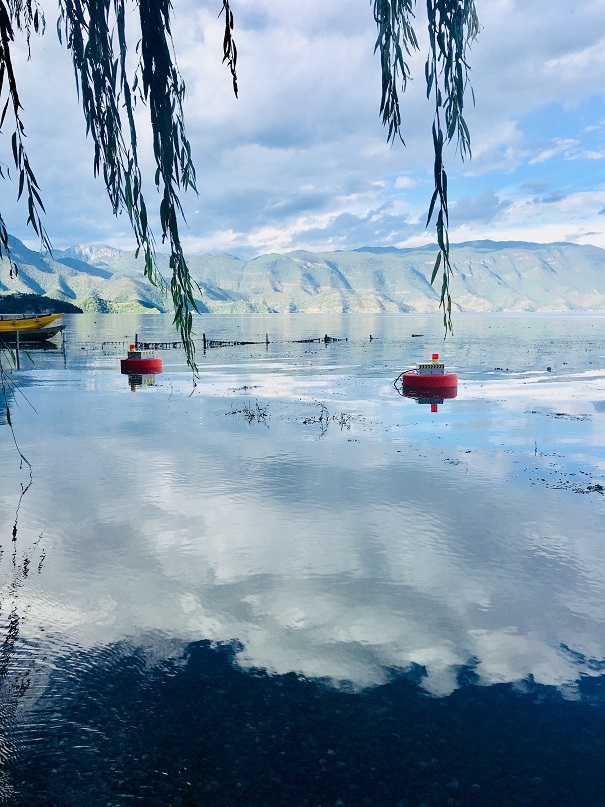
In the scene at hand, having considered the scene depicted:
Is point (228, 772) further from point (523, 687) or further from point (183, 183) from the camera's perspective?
point (183, 183)

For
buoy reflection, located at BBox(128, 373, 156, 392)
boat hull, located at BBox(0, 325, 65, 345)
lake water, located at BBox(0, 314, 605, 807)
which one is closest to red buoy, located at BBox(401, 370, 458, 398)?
lake water, located at BBox(0, 314, 605, 807)

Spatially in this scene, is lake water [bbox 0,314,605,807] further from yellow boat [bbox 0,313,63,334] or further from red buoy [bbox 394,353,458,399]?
yellow boat [bbox 0,313,63,334]

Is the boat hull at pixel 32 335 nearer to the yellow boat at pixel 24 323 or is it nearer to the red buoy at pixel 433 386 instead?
the yellow boat at pixel 24 323

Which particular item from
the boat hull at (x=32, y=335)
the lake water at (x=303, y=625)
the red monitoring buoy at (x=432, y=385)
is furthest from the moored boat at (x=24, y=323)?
the lake water at (x=303, y=625)

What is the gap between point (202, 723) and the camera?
8.69m

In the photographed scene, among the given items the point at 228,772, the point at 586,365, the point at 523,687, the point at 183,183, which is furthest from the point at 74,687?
the point at 586,365

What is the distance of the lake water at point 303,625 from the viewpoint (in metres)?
7.82

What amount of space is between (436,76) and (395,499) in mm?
15260

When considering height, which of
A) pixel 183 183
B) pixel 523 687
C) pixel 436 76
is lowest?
pixel 523 687

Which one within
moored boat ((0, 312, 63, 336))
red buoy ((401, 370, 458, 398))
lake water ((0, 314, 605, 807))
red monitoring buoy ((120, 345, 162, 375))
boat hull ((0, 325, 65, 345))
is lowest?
lake water ((0, 314, 605, 807))

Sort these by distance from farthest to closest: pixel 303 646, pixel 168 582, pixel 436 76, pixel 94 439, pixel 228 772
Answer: pixel 94 439
pixel 168 582
pixel 303 646
pixel 228 772
pixel 436 76

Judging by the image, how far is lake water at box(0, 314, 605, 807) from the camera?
25.6ft

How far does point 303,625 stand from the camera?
11.6m

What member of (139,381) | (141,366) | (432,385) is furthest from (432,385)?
(141,366)
